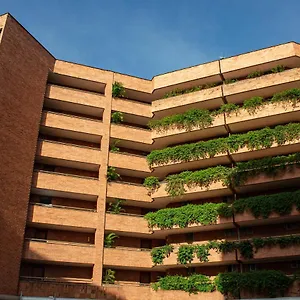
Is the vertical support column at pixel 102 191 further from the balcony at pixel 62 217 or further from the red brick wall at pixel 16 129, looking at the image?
the red brick wall at pixel 16 129

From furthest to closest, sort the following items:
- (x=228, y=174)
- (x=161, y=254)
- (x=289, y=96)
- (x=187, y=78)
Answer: (x=187, y=78)
(x=289, y=96)
(x=228, y=174)
(x=161, y=254)

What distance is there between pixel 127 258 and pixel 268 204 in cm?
1150

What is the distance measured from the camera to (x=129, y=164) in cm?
3812

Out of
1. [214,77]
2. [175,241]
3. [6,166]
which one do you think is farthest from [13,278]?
[214,77]

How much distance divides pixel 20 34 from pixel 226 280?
2442cm

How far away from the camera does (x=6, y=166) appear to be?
30.6 m

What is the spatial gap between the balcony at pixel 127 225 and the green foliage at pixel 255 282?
7.33 metres

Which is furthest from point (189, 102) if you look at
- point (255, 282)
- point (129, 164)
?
point (255, 282)

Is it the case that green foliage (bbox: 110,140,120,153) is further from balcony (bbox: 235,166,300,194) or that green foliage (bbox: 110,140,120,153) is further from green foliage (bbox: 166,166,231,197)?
balcony (bbox: 235,166,300,194)

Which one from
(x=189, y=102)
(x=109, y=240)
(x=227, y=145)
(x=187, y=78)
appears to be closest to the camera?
(x=109, y=240)

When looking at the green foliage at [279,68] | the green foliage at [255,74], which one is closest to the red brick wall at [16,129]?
the green foliage at [255,74]

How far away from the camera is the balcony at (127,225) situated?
35.3 meters

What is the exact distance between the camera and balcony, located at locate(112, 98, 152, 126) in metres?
40.1

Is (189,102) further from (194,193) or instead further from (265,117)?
(194,193)
